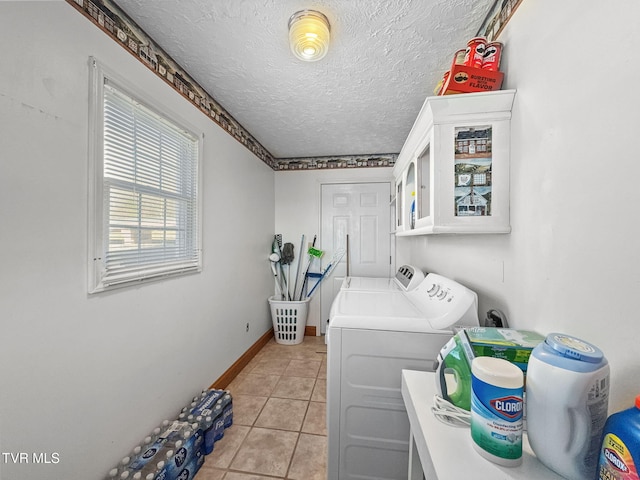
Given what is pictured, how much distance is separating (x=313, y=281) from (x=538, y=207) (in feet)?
8.98

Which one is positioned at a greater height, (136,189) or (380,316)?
(136,189)

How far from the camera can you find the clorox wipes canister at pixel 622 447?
416 millimetres

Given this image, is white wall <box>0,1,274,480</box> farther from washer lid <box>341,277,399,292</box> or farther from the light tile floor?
washer lid <box>341,277,399,292</box>

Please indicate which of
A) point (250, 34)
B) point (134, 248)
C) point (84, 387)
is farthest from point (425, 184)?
point (84, 387)

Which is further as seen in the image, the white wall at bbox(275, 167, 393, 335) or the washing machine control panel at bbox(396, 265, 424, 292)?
the white wall at bbox(275, 167, 393, 335)

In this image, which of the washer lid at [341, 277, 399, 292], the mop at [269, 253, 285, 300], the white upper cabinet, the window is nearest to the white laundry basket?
the mop at [269, 253, 285, 300]

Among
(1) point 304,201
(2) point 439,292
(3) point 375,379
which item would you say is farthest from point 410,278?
(1) point 304,201

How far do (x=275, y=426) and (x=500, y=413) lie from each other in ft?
5.39

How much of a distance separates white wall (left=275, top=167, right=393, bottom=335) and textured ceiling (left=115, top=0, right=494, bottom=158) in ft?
3.22

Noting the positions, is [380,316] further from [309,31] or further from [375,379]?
[309,31]

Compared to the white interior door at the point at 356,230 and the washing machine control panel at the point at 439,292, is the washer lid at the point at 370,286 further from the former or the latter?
the white interior door at the point at 356,230

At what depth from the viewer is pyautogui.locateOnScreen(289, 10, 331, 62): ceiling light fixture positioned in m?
1.16

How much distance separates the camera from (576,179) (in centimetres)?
73

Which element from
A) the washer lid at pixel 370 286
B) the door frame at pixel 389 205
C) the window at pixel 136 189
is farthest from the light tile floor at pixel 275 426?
the window at pixel 136 189
